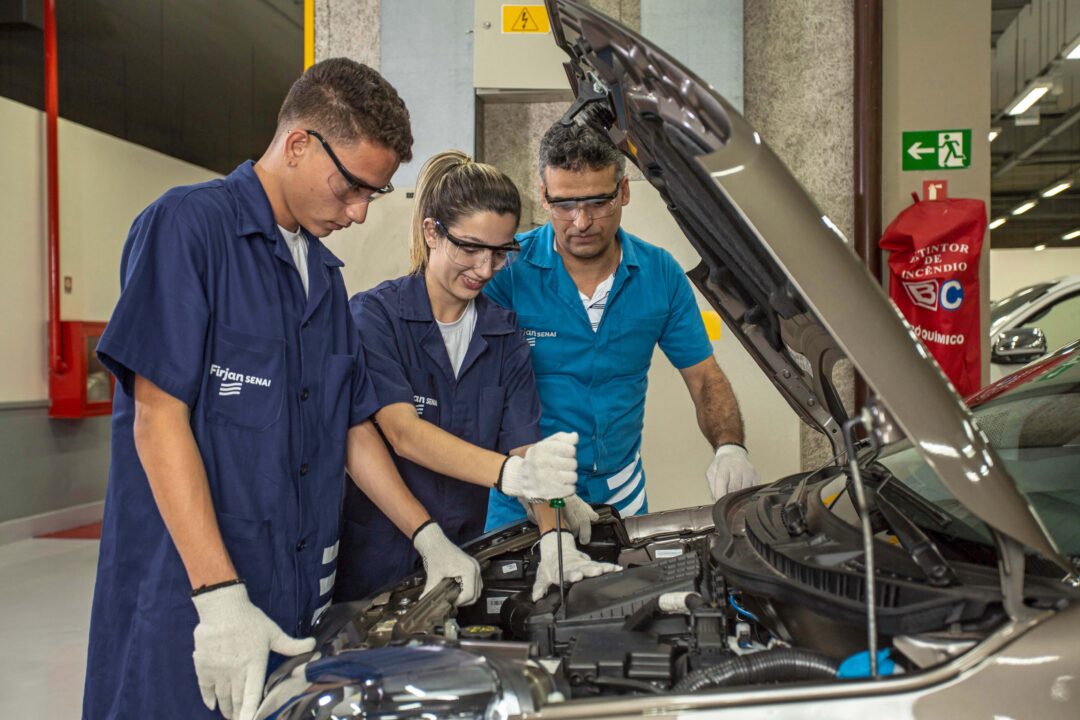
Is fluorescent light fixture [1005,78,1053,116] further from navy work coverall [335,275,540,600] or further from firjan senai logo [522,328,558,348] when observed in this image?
navy work coverall [335,275,540,600]

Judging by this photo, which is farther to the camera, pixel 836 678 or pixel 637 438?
pixel 637 438

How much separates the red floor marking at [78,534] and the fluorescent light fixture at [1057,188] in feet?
48.0

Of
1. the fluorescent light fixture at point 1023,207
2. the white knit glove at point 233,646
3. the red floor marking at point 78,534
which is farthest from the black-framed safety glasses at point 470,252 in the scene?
the fluorescent light fixture at point 1023,207

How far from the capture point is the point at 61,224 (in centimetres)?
571

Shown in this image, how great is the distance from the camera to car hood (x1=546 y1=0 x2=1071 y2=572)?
35.6 inches

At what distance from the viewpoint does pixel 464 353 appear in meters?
1.99

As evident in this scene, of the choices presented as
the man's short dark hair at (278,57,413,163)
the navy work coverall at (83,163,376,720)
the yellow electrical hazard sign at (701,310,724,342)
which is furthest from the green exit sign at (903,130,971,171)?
the navy work coverall at (83,163,376,720)

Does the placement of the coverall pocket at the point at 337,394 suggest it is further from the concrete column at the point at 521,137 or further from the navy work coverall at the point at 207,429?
the concrete column at the point at 521,137

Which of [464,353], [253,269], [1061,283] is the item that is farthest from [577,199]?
[1061,283]

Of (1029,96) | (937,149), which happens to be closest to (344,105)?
(937,149)

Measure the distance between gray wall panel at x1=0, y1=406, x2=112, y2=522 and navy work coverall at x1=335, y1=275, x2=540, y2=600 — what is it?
4331 mm

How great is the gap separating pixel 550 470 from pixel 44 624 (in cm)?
334

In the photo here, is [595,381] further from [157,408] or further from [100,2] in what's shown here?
[100,2]

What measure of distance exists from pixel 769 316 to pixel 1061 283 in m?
4.65
